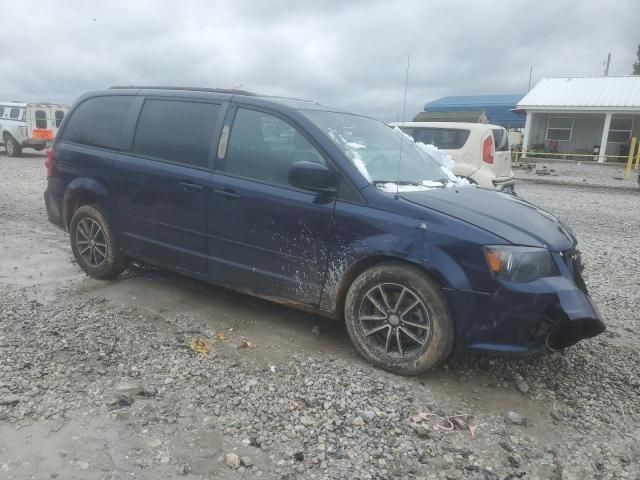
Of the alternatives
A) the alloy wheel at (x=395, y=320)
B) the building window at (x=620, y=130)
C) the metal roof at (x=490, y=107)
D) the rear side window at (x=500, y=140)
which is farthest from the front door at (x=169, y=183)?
the metal roof at (x=490, y=107)

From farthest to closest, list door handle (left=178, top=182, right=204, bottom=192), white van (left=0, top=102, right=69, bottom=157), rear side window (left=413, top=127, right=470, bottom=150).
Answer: white van (left=0, top=102, right=69, bottom=157)
rear side window (left=413, top=127, right=470, bottom=150)
door handle (left=178, top=182, right=204, bottom=192)

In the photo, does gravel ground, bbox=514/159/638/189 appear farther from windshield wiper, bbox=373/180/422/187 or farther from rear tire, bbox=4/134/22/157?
rear tire, bbox=4/134/22/157

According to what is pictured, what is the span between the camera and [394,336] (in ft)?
11.5

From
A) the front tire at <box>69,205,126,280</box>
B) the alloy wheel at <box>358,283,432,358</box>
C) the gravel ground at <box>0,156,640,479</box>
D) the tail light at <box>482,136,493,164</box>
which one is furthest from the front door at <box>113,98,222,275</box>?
the tail light at <box>482,136,493,164</box>

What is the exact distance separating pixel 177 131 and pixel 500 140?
325 inches

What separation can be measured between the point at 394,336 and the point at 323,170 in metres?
1.22

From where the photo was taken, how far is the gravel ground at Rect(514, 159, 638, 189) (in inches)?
695

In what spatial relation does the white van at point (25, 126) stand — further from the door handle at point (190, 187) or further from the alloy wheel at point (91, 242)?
the door handle at point (190, 187)

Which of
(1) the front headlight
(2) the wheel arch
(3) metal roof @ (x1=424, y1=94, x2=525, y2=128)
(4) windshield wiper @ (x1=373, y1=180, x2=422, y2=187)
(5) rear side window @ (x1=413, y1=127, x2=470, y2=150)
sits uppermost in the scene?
(3) metal roof @ (x1=424, y1=94, x2=525, y2=128)

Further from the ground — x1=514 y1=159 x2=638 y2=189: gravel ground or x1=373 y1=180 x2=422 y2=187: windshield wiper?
x1=373 y1=180 x2=422 y2=187: windshield wiper

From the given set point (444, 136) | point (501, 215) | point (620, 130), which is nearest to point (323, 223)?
point (501, 215)

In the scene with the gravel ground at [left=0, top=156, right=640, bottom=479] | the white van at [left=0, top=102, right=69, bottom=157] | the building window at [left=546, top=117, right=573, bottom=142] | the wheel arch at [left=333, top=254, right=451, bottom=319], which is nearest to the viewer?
the gravel ground at [left=0, top=156, right=640, bottom=479]

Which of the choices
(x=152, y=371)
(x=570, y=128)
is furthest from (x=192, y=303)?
(x=570, y=128)

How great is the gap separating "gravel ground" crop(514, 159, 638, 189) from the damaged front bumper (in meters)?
15.5
